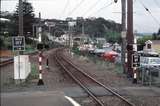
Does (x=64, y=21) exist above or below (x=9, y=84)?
above

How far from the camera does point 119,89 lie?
19000 mm

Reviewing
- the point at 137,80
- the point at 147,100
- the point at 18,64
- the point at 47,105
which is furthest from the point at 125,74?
the point at 47,105

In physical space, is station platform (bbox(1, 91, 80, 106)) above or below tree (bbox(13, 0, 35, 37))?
below

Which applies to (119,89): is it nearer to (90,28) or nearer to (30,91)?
(30,91)

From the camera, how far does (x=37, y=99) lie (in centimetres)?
1552

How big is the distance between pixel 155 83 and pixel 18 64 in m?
7.04

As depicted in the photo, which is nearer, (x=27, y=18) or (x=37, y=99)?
(x=37, y=99)

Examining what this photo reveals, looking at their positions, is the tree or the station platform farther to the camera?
the tree

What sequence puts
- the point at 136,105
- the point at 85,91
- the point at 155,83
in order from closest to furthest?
the point at 136,105, the point at 85,91, the point at 155,83

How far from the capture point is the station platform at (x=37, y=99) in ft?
47.2


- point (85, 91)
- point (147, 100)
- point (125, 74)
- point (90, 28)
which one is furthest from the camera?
point (90, 28)

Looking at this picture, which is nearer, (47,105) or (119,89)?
(47,105)

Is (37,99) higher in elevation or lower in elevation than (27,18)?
lower

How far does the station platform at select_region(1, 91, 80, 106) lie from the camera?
567 inches
